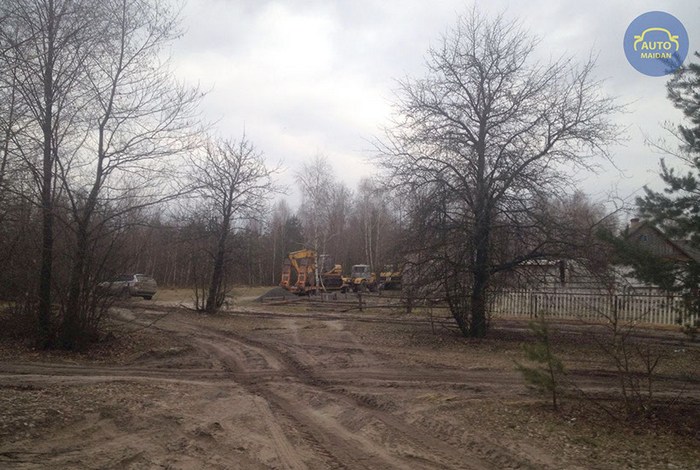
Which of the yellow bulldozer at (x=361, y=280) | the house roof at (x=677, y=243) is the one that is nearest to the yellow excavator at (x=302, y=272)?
the yellow bulldozer at (x=361, y=280)

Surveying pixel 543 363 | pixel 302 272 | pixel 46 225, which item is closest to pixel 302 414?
pixel 543 363

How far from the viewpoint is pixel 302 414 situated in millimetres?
8000

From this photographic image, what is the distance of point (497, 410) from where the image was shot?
8.18m

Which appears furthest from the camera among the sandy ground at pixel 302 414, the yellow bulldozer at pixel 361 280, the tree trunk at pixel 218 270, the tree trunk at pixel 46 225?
the yellow bulldozer at pixel 361 280

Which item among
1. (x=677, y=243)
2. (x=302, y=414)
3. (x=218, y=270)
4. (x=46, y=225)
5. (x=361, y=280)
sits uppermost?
(x=46, y=225)

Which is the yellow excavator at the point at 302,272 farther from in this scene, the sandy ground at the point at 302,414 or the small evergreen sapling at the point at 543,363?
the small evergreen sapling at the point at 543,363

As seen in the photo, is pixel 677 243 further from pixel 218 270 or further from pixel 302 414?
pixel 218 270

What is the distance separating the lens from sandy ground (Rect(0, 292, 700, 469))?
19.9 feet

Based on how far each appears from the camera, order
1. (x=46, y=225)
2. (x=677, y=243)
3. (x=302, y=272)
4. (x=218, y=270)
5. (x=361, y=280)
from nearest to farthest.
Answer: (x=677, y=243), (x=46, y=225), (x=218, y=270), (x=302, y=272), (x=361, y=280)

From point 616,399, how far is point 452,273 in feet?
24.1

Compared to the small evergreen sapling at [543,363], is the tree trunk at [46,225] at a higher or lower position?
higher

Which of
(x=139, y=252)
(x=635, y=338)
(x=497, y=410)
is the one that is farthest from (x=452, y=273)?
(x=139, y=252)

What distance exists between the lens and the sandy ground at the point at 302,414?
607cm

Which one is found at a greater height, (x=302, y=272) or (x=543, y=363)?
(x=302, y=272)
